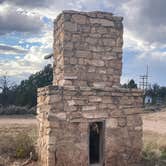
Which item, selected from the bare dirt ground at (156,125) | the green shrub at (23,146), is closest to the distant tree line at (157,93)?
the bare dirt ground at (156,125)

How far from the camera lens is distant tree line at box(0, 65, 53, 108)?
32625mm

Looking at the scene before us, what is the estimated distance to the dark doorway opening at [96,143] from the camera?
9047mm

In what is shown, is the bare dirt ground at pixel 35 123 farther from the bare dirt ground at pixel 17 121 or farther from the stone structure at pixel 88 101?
the stone structure at pixel 88 101

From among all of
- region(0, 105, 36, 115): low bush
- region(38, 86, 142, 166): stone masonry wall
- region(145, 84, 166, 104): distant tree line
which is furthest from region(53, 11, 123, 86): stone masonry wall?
region(145, 84, 166, 104): distant tree line

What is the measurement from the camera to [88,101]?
8.71 meters

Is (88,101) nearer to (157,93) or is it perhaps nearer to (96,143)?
(96,143)

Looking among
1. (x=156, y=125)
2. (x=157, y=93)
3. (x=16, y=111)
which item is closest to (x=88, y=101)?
(x=156, y=125)

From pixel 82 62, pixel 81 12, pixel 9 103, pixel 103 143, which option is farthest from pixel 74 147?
pixel 9 103

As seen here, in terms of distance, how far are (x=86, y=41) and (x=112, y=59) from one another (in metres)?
0.86

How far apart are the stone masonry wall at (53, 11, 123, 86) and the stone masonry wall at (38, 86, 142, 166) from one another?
15.4 inches

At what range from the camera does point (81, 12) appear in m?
8.94

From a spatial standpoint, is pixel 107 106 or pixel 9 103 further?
pixel 9 103

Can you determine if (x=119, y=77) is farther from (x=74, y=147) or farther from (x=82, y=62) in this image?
(x=74, y=147)

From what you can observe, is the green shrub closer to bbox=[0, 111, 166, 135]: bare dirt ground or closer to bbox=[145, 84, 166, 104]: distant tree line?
bbox=[0, 111, 166, 135]: bare dirt ground
